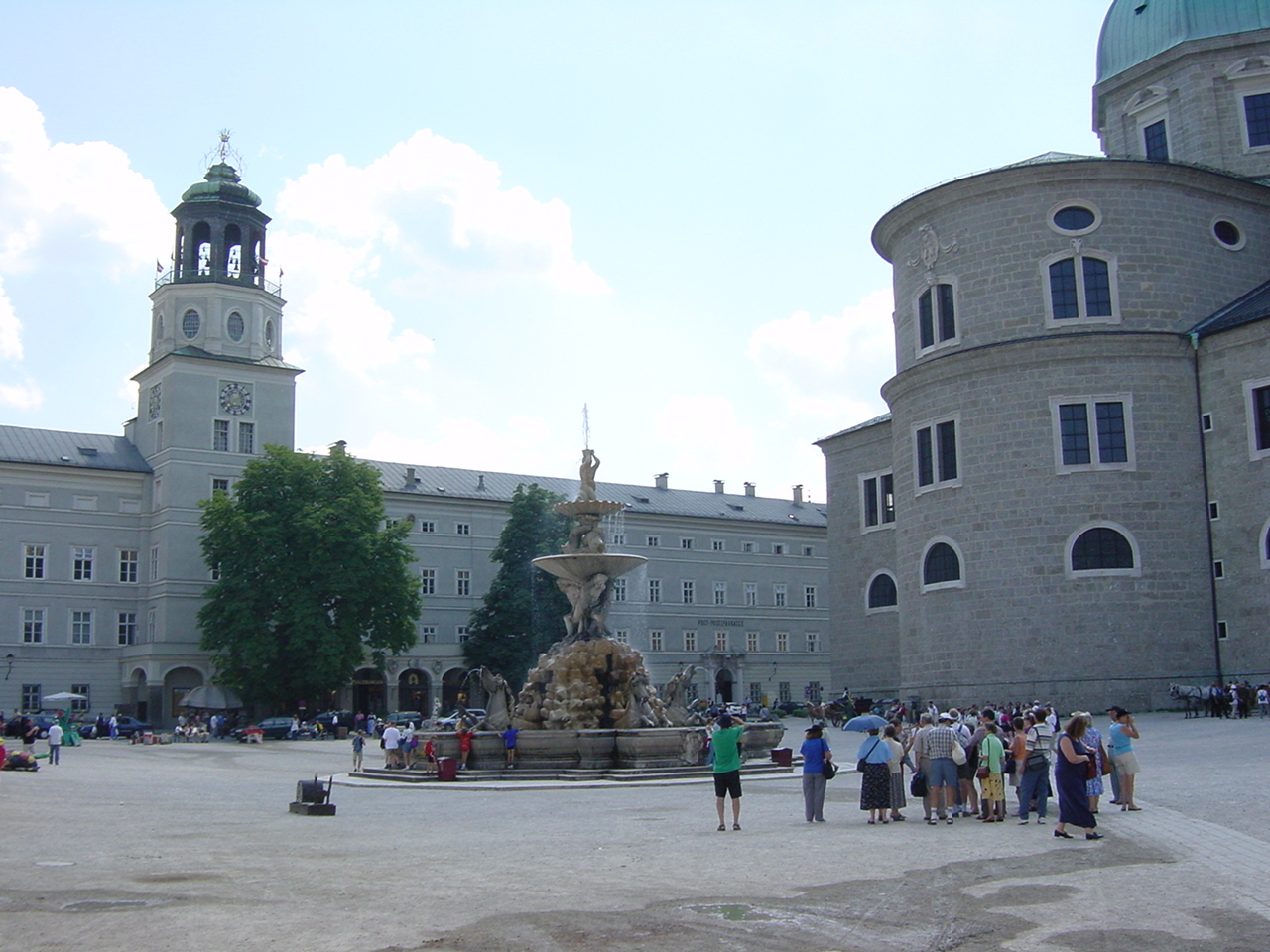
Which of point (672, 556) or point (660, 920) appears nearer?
point (660, 920)

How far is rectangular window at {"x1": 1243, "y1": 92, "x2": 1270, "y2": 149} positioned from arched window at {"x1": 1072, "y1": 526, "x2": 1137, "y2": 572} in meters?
16.0

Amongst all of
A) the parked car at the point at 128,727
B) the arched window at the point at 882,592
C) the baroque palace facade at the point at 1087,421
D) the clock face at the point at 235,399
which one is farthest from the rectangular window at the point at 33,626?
the baroque palace facade at the point at 1087,421

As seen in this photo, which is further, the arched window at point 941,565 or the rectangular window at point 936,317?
the rectangular window at point 936,317

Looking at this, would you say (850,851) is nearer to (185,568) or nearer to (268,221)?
(185,568)

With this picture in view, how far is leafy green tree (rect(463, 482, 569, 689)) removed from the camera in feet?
198

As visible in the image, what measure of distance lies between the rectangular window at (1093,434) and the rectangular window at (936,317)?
174 inches

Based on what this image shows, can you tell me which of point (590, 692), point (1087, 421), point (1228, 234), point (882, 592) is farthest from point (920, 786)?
point (882, 592)

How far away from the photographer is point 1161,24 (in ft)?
148

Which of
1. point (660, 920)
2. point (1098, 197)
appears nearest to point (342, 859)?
point (660, 920)

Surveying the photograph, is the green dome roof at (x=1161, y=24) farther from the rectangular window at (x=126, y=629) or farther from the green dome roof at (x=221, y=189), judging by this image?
the rectangular window at (x=126, y=629)

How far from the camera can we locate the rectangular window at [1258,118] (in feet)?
140

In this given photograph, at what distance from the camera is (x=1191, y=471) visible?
36062mm

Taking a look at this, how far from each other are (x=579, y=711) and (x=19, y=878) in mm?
14643

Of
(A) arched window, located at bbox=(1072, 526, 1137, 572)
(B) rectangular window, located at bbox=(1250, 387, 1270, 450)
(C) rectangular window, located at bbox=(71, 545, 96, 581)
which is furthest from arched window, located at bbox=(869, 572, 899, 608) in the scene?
(C) rectangular window, located at bbox=(71, 545, 96, 581)
